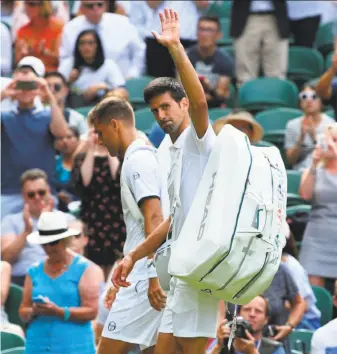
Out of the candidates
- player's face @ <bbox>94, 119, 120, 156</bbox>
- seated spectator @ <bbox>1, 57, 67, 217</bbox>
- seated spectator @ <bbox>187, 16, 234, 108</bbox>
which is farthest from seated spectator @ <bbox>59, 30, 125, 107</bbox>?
player's face @ <bbox>94, 119, 120, 156</bbox>

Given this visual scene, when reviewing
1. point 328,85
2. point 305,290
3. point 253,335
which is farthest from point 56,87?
point 253,335

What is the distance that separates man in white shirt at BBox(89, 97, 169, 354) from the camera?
6.63 meters

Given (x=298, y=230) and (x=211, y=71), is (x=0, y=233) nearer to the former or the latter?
(x=298, y=230)

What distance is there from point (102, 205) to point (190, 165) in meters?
3.80

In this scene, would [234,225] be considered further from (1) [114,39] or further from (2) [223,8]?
(2) [223,8]

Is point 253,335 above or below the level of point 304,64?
below

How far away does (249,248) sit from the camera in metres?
5.52

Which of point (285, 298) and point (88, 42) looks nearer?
point (285, 298)

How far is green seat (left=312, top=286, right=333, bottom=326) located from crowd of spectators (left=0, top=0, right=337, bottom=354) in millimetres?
108

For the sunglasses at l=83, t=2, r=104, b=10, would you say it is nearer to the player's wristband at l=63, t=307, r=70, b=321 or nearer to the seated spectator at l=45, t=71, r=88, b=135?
the seated spectator at l=45, t=71, r=88, b=135

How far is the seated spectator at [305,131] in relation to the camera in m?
11.0

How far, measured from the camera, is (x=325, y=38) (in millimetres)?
14539

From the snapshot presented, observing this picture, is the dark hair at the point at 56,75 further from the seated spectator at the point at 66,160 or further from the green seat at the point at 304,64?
the green seat at the point at 304,64

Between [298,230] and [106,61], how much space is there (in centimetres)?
337
